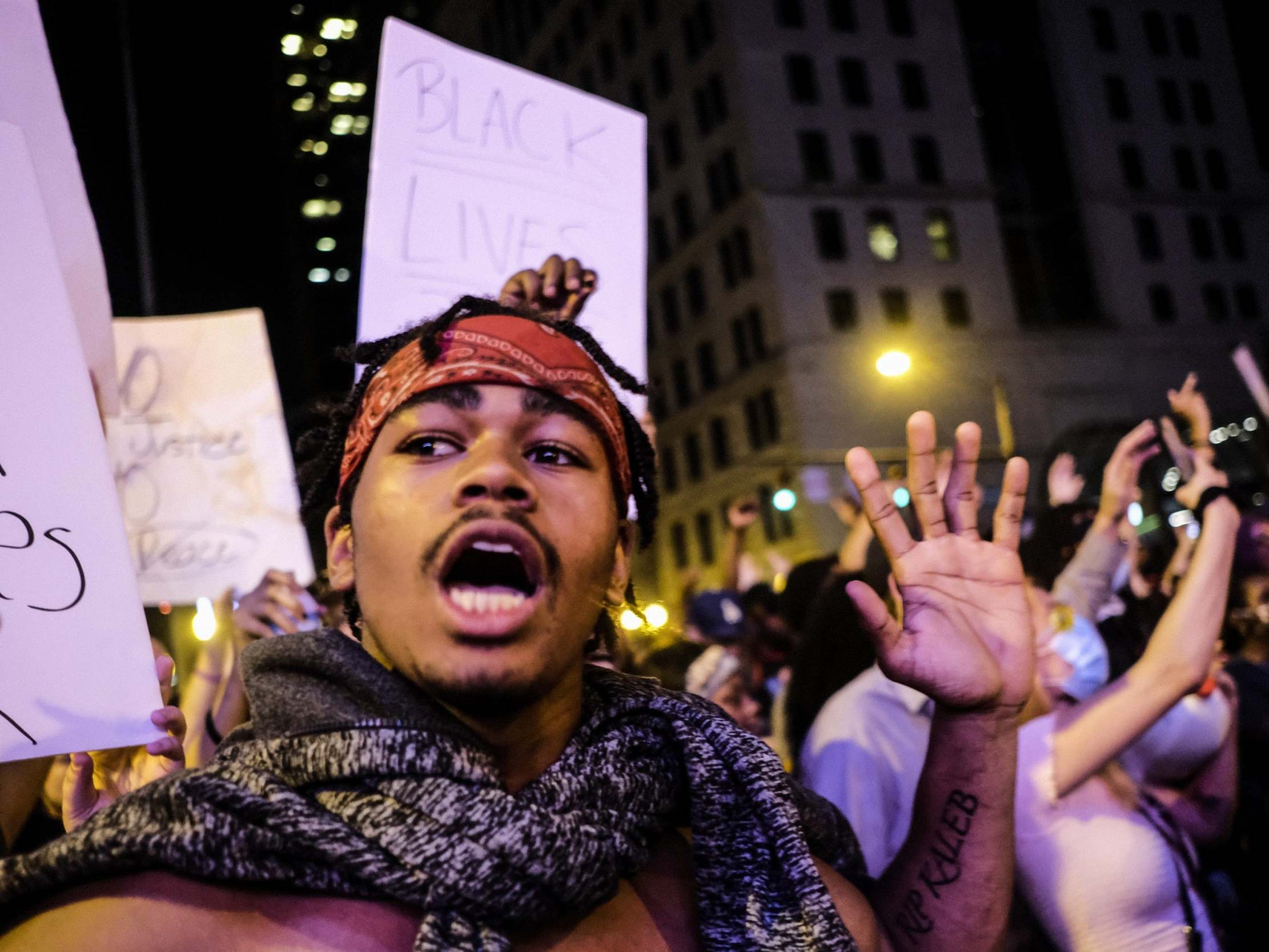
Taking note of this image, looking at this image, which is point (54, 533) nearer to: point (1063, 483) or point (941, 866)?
point (941, 866)

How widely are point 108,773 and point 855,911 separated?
4.79 feet

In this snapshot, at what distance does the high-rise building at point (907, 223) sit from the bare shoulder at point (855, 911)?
2951cm

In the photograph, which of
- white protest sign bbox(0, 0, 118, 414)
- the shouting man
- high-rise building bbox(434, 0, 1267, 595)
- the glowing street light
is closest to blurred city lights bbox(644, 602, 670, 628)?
the glowing street light

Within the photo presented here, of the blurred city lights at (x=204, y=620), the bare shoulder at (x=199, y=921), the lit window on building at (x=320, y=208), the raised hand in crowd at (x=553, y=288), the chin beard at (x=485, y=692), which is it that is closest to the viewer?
the bare shoulder at (x=199, y=921)

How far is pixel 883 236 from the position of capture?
37.1m

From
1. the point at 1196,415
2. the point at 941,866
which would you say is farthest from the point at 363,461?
the point at 1196,415

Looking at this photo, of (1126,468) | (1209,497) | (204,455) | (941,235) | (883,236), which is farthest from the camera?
(941,235)

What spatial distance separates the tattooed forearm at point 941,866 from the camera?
199 cm

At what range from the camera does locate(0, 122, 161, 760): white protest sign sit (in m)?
1.69

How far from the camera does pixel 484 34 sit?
52656 millimetres

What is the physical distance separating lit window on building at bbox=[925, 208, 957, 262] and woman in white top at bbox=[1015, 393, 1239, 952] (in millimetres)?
36399

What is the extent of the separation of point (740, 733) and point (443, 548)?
0.67 meters

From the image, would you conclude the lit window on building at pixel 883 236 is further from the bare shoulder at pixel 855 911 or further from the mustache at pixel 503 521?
the mustache at pixel 503 521

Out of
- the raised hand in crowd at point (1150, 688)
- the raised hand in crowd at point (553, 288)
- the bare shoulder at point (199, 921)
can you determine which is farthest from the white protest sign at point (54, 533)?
the raised hand in crowd at point (1150, 688)
